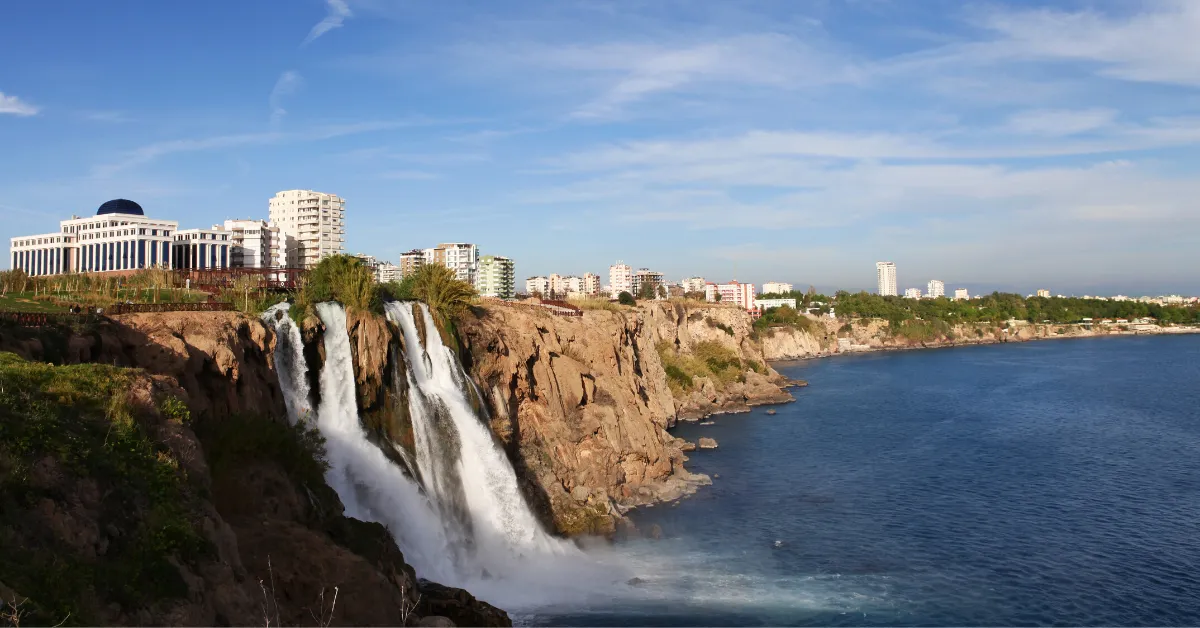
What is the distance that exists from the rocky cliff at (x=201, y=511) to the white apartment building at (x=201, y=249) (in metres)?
56.6

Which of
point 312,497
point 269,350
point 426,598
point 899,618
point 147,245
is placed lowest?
point 899,618

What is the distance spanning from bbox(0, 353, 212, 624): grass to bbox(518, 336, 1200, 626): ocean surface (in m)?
13.2

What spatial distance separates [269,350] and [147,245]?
52.4 m

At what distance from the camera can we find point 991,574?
27734 mm

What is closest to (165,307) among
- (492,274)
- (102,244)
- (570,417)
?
(570,417)

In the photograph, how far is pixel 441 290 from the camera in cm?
3741

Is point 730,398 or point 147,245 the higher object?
point 147,245

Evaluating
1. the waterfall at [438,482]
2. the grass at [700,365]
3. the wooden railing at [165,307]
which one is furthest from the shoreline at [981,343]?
the wooden railing at [165,307]

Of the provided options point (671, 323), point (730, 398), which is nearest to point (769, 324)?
point (671, 323)

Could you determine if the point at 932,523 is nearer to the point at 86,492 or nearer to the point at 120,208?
the point at 86,492

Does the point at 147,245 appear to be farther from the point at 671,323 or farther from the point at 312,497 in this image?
the point at 312,497

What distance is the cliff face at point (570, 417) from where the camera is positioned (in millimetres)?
36312

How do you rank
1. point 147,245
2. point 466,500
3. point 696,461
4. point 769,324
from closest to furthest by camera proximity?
point 466,500 → point 696,461 → point 147,245 → point 769,324

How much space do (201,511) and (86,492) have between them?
6.32 feet
